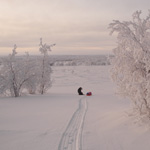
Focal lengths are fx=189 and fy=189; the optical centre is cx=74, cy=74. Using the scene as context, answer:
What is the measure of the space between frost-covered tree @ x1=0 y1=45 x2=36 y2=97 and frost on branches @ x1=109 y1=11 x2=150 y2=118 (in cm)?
1228

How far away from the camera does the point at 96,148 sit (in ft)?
19.1

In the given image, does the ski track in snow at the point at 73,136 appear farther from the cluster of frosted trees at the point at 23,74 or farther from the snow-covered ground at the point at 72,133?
the cluster of frosted trees at the point at 23,74

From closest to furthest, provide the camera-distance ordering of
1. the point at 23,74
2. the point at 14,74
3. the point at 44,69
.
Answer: the point at 14,74 < the point at 23,74 < the point at 44,69

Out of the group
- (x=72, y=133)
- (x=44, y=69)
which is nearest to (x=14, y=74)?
(x=44, y=69)

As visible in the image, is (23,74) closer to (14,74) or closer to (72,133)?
(14,74)

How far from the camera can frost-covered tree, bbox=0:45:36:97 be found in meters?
17.2

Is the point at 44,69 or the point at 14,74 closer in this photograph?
the point at 14,74

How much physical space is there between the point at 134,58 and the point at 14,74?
13.5m

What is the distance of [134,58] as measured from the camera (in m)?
6.44

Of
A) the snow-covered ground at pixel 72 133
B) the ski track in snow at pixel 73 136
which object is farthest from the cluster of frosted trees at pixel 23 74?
the ski track in snow at pixel 73 136

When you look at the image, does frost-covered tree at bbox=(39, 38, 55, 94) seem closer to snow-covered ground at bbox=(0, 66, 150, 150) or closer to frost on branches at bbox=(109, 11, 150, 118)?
snow-covered ground at bbox=(0, 66, 150, 150)

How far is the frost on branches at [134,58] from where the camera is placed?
20.8 ft

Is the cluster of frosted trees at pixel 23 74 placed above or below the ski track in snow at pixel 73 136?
above

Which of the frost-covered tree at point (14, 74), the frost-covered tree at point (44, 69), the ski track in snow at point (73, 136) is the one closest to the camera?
the ski track in snow at point (73, 136)
